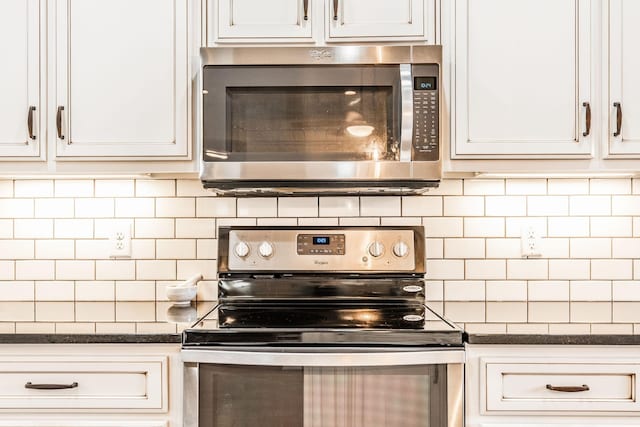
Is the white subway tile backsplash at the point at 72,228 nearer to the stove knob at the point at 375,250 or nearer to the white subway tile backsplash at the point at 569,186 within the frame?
the stove knob at the point at 375,250

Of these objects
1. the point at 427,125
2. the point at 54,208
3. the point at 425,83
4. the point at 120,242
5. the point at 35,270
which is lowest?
the point at 35,270

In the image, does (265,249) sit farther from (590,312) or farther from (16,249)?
(590,312)

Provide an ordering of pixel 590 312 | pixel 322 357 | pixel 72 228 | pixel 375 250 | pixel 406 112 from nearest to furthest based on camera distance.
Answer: pixel 322 357 → pixel 406 112 → pixel 590 312 → pixel 375 250 → pixel 72 228

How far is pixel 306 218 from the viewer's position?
1914mm

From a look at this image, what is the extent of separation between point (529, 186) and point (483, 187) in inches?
6.2

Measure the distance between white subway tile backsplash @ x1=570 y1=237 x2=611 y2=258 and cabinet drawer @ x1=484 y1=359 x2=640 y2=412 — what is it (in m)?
0.62

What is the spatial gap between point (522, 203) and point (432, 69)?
24.9 inches

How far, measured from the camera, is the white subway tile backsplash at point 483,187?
74.4 inches

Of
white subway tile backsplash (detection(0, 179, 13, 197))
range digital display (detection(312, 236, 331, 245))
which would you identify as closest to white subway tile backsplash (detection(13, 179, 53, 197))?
white subway tile backsplash (detection(0, 179, 13, 197))

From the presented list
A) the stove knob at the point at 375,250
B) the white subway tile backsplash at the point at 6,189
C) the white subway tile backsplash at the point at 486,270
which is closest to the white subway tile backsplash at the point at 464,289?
the white subway tile backsplash at the point at 486,270

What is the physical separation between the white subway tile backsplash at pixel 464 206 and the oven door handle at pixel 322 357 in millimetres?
692

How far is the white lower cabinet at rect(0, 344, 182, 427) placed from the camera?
1.35m

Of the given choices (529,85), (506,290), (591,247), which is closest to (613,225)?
(591,247)

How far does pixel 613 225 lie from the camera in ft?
6.15
